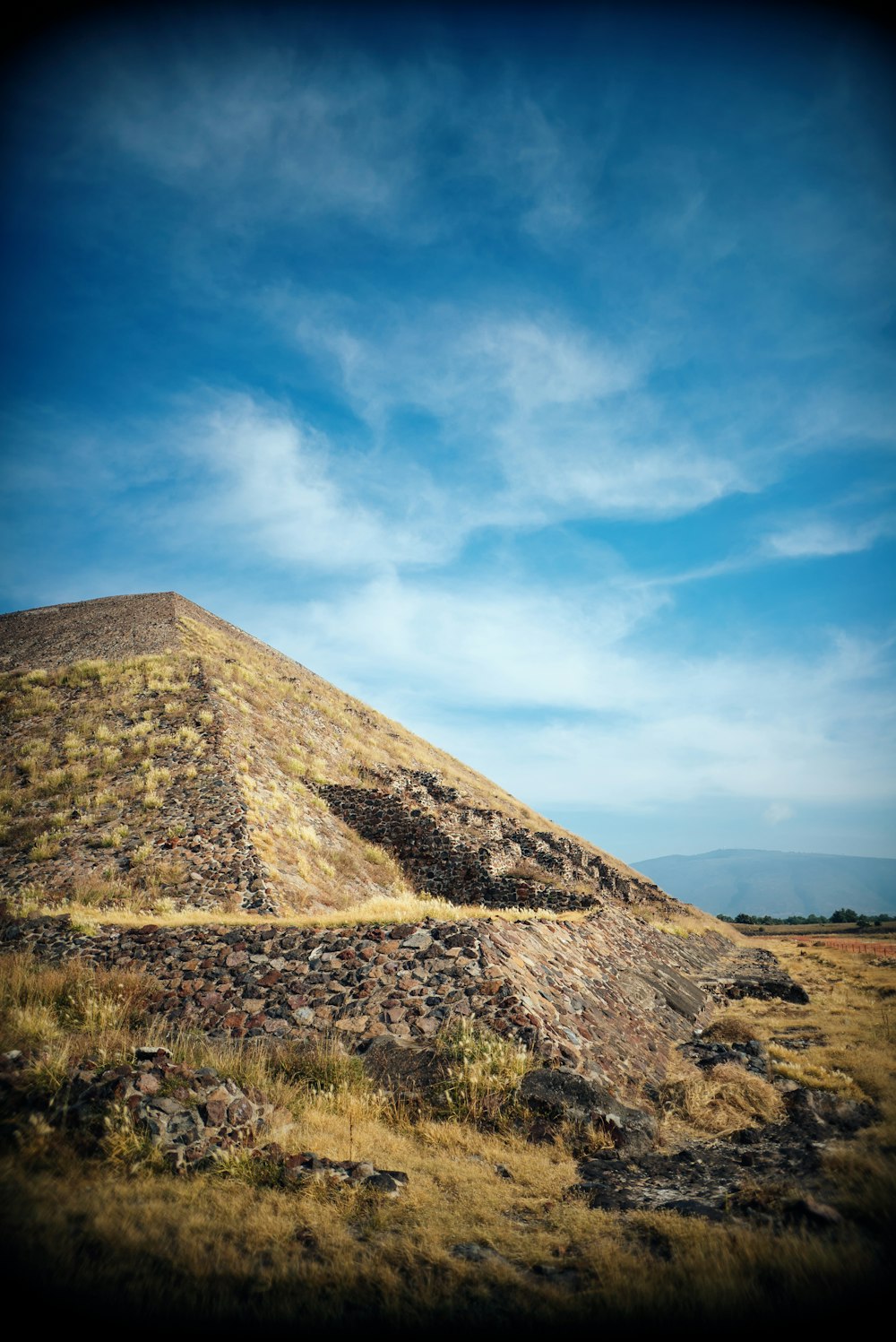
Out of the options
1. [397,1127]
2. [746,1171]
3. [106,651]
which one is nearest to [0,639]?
[106,651]

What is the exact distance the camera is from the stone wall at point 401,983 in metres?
10.7

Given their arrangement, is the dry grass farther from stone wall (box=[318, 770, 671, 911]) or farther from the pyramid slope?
the pyramid slope

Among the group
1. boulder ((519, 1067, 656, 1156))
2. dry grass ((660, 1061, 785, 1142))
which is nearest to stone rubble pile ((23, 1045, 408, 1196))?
boulder ((519, 1067, 656, 1156))

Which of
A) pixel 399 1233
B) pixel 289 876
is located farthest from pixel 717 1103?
pixel 289 876

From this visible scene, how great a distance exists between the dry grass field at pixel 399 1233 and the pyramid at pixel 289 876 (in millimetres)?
2288

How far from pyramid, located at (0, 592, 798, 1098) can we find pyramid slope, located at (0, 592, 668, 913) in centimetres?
11

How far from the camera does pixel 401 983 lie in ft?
37.9

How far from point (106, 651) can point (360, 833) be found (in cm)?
2240

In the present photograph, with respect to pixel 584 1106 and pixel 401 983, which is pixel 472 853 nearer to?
pixel 401 983

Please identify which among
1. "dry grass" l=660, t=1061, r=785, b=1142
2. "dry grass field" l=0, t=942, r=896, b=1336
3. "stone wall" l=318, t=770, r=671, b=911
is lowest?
"dry grass" l=660, t=1061, r=785, b=1142

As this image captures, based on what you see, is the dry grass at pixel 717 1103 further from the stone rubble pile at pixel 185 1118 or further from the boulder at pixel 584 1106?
the stone rubble pile at pixel 185 1118

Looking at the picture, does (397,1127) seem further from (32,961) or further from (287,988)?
(32,961)

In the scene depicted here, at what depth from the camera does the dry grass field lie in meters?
4.42

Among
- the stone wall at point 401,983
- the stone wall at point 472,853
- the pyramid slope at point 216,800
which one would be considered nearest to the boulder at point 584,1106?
the stone wall at point 401,983
